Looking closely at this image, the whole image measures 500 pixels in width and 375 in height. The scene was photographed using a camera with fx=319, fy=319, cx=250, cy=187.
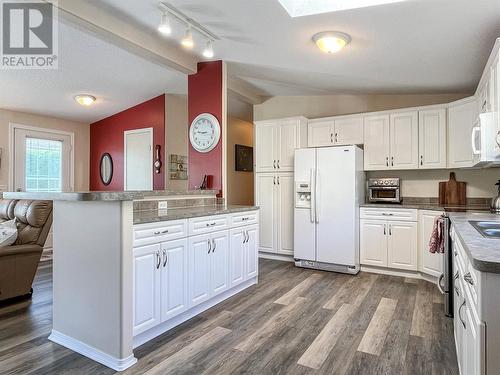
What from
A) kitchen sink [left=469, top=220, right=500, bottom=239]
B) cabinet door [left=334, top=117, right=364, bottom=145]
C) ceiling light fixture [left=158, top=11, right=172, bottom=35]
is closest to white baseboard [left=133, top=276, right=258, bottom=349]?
kitchen sink [left=469, top=220, right=500, bottom=239]

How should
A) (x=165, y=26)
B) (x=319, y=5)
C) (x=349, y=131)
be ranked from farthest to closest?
(x=349, y=131)
(x=165, y=26)
(x=319, y=5)

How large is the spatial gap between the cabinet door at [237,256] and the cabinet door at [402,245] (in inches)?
76.9

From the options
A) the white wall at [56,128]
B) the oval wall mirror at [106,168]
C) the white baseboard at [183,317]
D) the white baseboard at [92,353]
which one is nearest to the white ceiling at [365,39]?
Answer: the white baseboard at [183,317]

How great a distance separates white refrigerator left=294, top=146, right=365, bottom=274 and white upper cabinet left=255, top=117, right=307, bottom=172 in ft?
1.19

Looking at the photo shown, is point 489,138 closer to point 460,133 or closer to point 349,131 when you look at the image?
point 460,133

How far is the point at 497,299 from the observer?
1019 mm

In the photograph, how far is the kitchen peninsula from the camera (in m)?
2.03

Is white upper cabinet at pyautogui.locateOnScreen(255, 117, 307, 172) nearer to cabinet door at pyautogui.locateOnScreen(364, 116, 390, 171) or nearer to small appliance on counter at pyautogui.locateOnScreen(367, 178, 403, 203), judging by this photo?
cabinet door at pyautogui.locateOnScreen(364, 116, 390, 171)

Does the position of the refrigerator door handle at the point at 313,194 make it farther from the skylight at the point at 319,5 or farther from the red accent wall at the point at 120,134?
the red accent wall at the point at 120,134

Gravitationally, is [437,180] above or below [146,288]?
above

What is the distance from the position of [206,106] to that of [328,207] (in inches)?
81.0

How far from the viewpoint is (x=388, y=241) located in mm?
4074

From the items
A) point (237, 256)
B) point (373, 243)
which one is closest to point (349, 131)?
point (373, 243)

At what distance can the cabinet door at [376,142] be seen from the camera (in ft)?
14.2
